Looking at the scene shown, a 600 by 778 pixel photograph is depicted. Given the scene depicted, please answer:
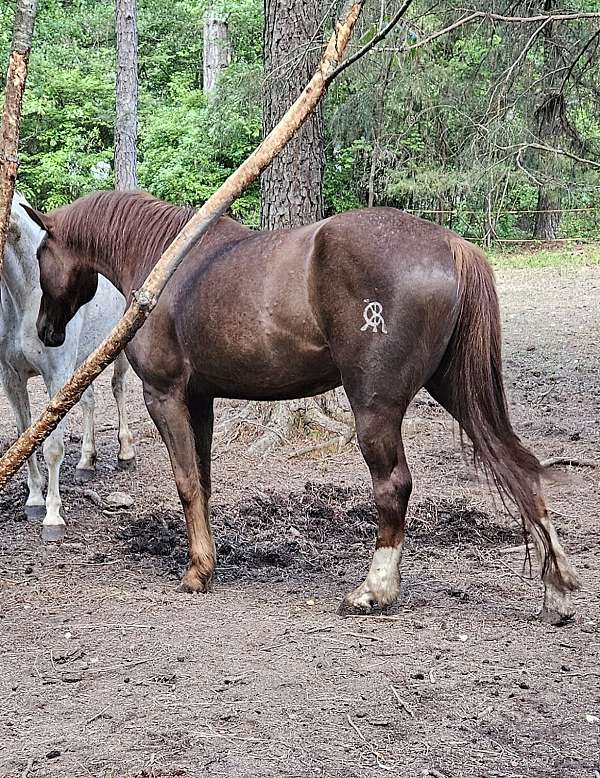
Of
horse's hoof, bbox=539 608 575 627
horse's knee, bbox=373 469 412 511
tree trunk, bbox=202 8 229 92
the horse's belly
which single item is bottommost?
horse's hoof, bbox=539 608 575 627

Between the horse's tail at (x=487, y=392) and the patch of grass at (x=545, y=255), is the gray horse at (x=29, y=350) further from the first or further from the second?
the patch of grass at (x=545, y=255)

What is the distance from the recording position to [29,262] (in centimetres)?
599

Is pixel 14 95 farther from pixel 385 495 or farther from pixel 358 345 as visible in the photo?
pixel 385 495

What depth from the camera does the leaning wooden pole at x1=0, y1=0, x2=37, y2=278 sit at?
423 cm

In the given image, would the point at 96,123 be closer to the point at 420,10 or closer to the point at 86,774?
the point at 420,10

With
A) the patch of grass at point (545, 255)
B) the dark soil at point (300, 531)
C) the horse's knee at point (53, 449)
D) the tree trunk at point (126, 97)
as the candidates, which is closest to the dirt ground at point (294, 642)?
the dark soil at point (300, 531)

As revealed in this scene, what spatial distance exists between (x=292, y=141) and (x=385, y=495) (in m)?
3.94

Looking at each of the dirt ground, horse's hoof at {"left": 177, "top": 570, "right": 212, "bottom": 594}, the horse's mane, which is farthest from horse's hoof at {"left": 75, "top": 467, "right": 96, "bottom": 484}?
horse's hoof at {"left": 177, "top": 570, "right": 212, "bottom": 594}

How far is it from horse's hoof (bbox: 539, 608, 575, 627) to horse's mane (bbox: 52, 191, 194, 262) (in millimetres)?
2681

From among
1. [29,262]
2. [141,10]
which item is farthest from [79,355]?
[141,10]

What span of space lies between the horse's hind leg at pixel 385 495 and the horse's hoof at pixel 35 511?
2.87 m

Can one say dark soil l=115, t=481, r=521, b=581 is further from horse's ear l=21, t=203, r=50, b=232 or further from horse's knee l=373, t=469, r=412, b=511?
horse's ear l=21, t=203, r=50, b=232

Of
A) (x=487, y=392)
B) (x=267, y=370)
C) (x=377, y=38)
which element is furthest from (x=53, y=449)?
(x=377, y=38)

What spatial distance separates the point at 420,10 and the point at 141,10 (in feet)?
72.7
